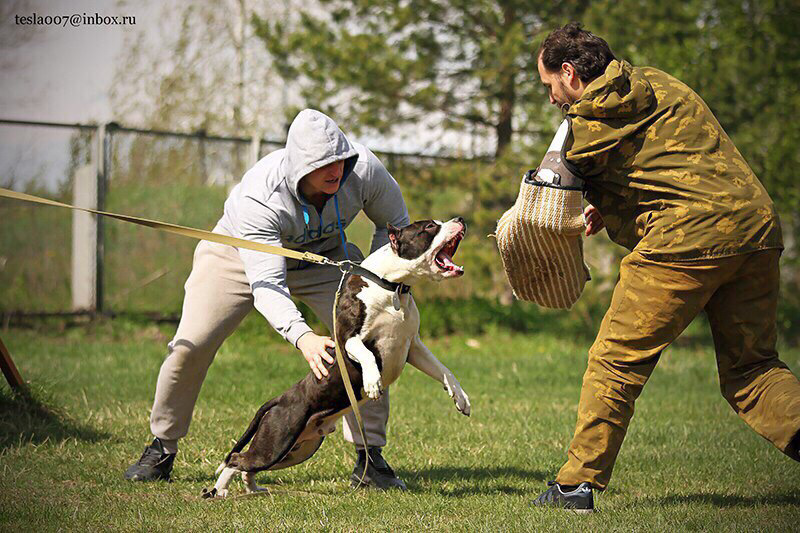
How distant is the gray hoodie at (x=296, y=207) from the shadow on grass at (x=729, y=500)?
203 centimetres

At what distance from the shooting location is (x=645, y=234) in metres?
3.92

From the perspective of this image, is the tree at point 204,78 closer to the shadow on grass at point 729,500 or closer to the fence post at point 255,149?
the fence post at point 255,149

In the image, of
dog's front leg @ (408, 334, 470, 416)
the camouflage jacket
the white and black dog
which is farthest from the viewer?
dog's front leg @ (408, 334, 470, 416)

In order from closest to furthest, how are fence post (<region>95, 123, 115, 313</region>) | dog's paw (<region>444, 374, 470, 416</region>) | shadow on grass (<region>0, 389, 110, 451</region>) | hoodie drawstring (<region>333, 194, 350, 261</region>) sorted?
dog's paw (<region>444, 374, 470, 416</region>) < hoodie drawstring (<region>333, 194, 350, 261</region>) < shadow on grass (<region>0, 389, 110, 451</region>) < fence post (<region>95, 123, 115, 313</region>)

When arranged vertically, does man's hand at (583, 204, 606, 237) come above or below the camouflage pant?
above

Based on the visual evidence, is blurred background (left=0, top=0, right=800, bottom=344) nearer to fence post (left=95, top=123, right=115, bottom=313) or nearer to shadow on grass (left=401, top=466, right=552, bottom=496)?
fence post (left=95, top=123, right=115, bottom=313)

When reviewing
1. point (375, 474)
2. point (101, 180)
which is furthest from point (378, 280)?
point (101, 180)

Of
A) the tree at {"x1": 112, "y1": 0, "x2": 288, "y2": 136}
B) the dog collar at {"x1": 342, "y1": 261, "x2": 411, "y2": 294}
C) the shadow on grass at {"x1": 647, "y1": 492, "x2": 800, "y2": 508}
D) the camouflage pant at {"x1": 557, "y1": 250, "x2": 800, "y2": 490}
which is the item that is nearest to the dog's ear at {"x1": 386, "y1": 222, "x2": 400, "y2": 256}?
the dog collar at {"x1": 342, "y1": 261, "x2": 411, "y2": 294}

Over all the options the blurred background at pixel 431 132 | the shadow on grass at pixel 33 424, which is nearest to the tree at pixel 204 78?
the blurred background at pixel 431 132

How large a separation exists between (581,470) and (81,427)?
3671mm

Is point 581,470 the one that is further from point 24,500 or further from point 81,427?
point 81,427

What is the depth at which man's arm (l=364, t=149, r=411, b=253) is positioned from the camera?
479 cm

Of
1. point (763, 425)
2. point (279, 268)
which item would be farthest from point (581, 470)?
point (279, 268)

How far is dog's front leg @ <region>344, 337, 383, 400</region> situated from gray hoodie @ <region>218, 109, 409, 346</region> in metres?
0.24
